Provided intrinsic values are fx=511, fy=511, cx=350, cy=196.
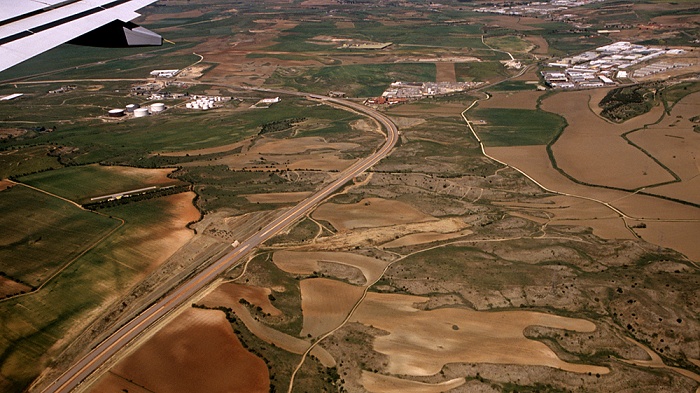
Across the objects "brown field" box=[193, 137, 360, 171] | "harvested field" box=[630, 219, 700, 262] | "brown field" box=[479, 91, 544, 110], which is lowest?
"harvested field" box=[630, 219, 700, 262]

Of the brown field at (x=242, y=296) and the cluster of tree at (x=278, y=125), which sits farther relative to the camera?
the cluster of tree at (x=278, y=125)

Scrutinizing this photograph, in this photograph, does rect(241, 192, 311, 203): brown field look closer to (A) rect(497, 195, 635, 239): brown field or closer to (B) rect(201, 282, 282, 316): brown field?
(B) rect(201, 282, 282, 316): brown field

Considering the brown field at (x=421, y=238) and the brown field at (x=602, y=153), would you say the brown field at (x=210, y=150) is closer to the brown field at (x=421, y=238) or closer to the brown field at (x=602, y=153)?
the brown field at (x=421, y=238)

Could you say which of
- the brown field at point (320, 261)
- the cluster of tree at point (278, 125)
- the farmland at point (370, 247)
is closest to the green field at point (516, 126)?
the farmland at point (370, 247)

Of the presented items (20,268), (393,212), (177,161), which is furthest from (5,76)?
→ (393,212)

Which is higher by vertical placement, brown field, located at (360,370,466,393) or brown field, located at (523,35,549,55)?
brown field, located at (523,35,549,55)

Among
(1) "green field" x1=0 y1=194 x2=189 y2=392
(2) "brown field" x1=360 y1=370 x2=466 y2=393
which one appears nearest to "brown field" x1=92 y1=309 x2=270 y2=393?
(1) "green field" x1=0 y1=194 x2=189 y2=392
